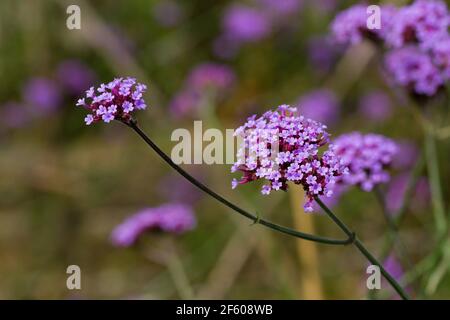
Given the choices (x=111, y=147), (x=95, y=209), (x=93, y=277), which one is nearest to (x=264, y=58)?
(x=111, y=147)

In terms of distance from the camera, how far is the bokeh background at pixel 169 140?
10.9ft

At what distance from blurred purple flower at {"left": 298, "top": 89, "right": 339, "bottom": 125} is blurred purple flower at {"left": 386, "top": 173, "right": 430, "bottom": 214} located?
51 centimetres

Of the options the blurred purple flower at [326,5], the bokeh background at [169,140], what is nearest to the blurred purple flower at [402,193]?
the bokeh background at [169,140]

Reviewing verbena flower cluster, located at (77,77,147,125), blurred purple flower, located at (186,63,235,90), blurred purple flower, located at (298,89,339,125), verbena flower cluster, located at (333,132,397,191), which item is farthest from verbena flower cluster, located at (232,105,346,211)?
blurred purple flower, located at (298,89,339,125)

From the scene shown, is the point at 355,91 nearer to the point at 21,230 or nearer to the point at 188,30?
the point at 188,30

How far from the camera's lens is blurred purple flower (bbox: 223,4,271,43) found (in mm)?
4367

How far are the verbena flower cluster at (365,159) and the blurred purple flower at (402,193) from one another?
1.19m

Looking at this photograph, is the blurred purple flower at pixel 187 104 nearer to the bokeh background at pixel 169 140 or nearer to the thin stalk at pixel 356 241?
the bokeh background at pixel 169 140

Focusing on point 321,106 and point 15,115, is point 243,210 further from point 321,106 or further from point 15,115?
point 15,115

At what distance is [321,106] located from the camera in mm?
3777

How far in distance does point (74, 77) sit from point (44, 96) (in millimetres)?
229

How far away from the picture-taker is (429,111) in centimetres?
238

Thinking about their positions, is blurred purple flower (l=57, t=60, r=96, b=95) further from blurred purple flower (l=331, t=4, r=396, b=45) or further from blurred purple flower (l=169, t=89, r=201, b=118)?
blurred purple flower (l=331, t=4, r=396, b=45)
